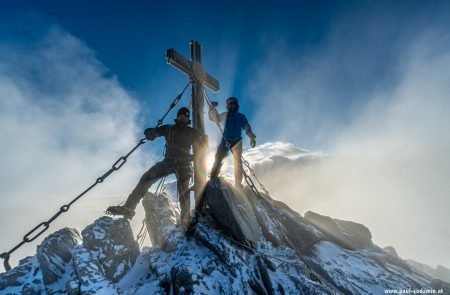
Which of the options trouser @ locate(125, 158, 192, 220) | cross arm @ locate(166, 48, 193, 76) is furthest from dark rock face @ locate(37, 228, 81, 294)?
cross arm @ locate(166, 48, 193, 76)

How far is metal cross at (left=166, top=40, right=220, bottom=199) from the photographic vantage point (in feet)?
31.1

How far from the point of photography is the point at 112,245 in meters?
8.01

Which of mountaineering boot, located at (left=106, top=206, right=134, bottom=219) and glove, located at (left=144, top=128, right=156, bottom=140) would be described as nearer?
mountaineering boot, located at (left=106, top=206, right=134, bottom=219)

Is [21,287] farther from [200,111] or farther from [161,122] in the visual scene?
[200,111]

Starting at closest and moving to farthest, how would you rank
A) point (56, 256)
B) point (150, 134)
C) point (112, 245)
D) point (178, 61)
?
point (56, 256), point (112, 245), point (150, 134), point (178, 61)

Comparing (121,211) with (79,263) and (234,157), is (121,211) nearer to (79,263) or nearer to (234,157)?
(79,263)

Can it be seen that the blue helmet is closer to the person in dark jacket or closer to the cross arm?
the cross arm

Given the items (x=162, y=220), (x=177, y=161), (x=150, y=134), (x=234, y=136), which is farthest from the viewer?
(x=234, y=136)

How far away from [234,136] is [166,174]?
304cm

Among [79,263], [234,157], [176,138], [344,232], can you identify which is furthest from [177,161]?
[344,232]

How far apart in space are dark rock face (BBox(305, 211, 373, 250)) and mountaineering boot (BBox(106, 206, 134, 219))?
10.0 m

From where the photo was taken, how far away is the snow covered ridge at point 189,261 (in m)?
6.60

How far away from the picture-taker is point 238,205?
9148 mm

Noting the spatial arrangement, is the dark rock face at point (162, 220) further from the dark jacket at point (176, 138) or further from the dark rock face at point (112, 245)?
the dark jacket at point (176, 138)
